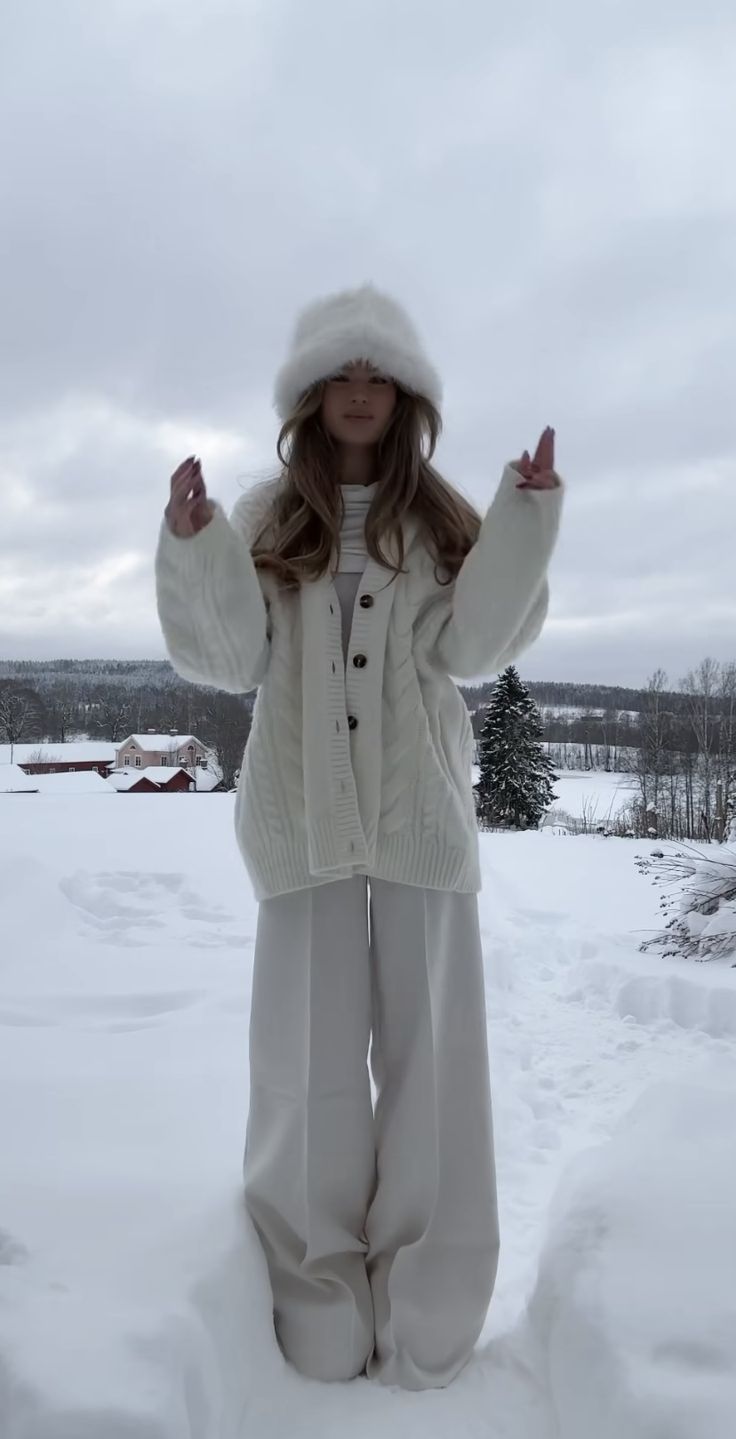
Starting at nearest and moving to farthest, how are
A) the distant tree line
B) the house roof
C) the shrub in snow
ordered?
the shrub in snow, the distant tree line, the house roof

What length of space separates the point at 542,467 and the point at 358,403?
0.40m

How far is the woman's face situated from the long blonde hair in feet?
0.08

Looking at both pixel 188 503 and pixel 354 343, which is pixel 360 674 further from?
pixel 354 343

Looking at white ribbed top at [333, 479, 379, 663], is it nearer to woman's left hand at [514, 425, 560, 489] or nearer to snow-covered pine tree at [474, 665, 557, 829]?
woman's left hand at [514, 425, 560, 489]

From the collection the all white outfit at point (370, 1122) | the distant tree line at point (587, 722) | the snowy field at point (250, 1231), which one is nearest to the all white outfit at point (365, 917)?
the all white outfit at point (370, 1122)

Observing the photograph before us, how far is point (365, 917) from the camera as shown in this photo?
165cm

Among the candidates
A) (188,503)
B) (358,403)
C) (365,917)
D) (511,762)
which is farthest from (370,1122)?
(511,762)

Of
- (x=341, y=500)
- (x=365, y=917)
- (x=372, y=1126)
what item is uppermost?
(x=341, y=500)

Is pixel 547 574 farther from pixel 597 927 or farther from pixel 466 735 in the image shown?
pixel 597 927

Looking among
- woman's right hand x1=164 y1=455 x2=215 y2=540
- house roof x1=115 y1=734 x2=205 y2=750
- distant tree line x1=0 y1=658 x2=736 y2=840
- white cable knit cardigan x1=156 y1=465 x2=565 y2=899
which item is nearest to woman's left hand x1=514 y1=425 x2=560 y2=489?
white cable knit cardigan x1=156 y1=465 x2=565 y2=899

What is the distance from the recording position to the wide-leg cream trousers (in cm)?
155

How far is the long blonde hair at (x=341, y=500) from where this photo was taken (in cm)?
163

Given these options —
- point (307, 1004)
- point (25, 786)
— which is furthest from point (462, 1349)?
point (25, 786)

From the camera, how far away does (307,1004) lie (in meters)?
1.61
